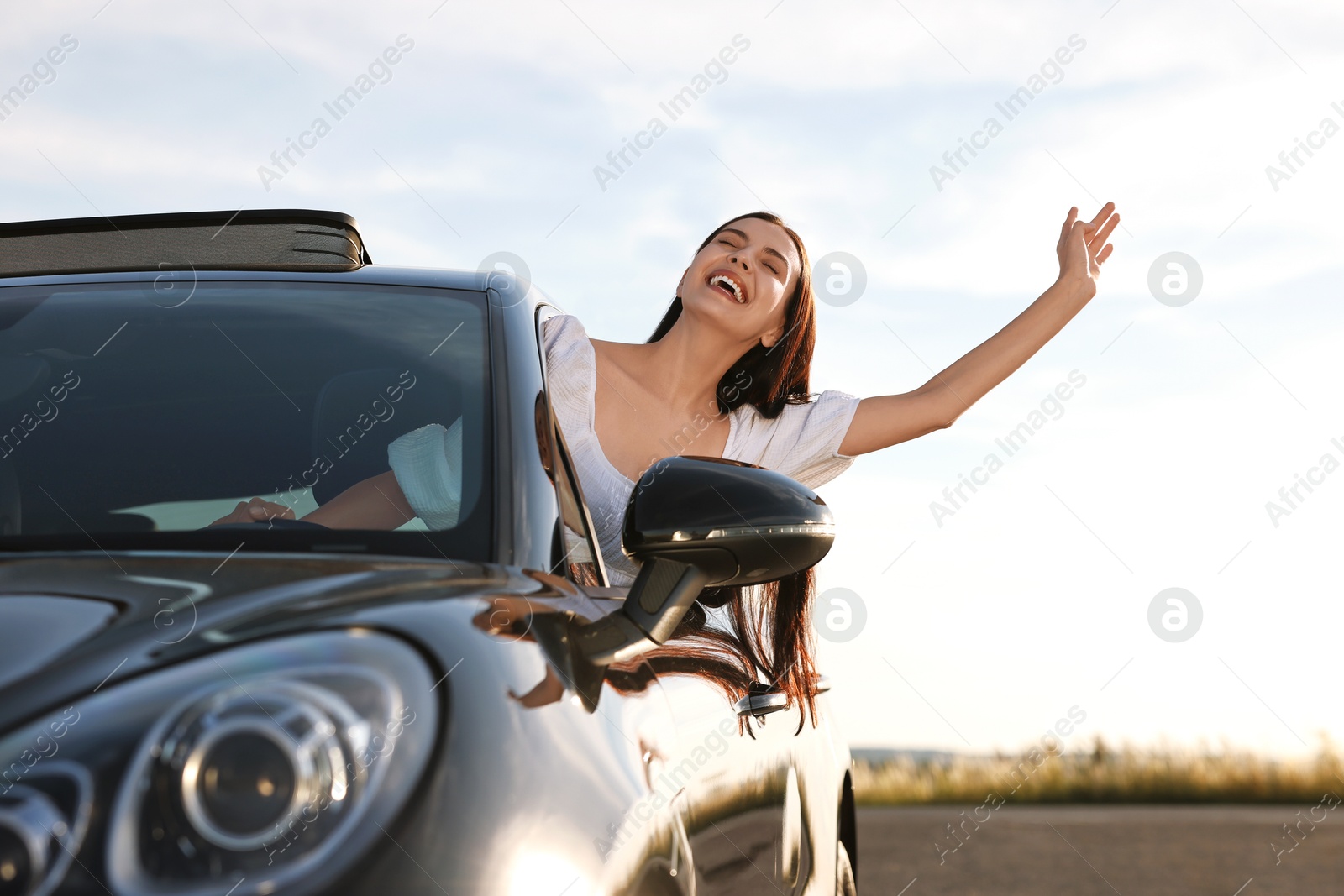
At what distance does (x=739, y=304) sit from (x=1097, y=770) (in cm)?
723

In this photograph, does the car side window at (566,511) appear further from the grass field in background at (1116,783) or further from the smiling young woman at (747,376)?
the grass field in background at (1116,783)

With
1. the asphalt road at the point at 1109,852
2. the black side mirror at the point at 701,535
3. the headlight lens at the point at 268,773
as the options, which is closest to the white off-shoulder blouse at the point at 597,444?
the black side mirror at the point at 701,535

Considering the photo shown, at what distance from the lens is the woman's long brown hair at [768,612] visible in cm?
196

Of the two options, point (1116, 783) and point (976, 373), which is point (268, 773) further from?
point (1116, 783)

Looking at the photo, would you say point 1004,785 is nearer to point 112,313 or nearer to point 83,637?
point 112,313

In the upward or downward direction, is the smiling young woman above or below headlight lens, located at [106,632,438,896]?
above

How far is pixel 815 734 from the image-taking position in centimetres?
262

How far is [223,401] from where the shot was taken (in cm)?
190

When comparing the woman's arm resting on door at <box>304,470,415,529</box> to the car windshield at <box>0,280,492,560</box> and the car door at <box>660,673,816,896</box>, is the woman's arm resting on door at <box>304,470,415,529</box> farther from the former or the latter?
the car door at <box>660,673,816,896</box>

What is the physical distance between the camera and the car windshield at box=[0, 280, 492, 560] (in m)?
1.75

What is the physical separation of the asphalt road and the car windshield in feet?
16.9

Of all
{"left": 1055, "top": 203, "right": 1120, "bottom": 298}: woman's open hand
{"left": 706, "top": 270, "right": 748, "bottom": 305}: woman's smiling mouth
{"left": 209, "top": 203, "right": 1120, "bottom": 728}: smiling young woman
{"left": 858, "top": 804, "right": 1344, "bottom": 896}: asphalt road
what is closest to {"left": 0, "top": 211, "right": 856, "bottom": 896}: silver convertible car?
{"left": 209, "top": 203, "right": 1120, "bottom": 728}: smiling young woman

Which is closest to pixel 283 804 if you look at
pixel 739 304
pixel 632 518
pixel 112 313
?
pixel 632 518

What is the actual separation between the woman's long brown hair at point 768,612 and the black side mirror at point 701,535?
0.23 feet
